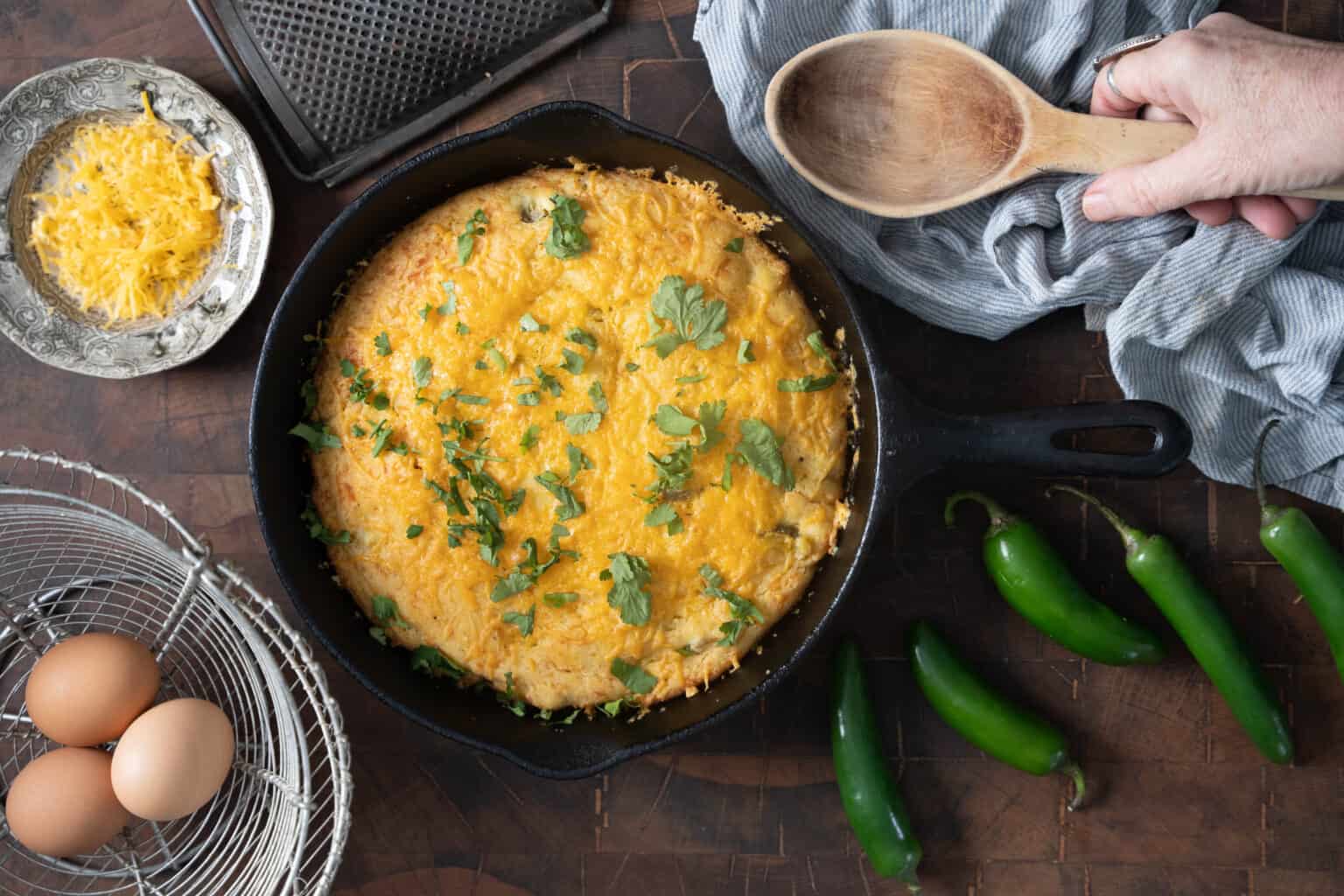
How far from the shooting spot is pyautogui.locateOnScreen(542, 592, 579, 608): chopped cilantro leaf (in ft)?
9.46

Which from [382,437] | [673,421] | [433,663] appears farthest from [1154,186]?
[433,663]

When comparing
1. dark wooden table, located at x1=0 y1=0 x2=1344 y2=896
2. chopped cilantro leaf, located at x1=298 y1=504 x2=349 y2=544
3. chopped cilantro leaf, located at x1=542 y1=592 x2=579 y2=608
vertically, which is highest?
chopped cilantro leaf, located at x1=298 y1=504 x2=349 y2=544

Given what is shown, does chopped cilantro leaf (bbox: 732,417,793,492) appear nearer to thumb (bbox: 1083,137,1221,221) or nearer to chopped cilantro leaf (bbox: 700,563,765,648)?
chopped cilantro leaf (bbox: 700,563,765,648)

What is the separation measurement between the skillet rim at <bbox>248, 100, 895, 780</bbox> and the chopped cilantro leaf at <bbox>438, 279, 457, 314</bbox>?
0.33m

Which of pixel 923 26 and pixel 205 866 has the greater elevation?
pixel 923 26

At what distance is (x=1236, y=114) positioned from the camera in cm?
275

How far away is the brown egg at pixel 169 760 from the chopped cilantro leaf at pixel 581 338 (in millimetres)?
1426

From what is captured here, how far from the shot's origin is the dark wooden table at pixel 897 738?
3.32 meters

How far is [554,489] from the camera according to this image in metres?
2.85

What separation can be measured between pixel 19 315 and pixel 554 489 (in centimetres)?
183

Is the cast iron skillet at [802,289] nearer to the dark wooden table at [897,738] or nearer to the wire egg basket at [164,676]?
the wire egg basket at [164,676]

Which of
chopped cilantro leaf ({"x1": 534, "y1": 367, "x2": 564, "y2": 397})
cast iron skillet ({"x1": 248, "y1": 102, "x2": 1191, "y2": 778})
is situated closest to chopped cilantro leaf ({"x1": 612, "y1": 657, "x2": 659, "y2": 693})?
cast iron skillet ({"x1": 248, "y1": 102, "x2": 1191, "y2": 778})

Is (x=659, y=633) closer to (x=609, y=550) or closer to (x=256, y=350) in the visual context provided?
(x=609, y=550)

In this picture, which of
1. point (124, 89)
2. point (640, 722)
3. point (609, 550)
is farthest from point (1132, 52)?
point (124, 89)
